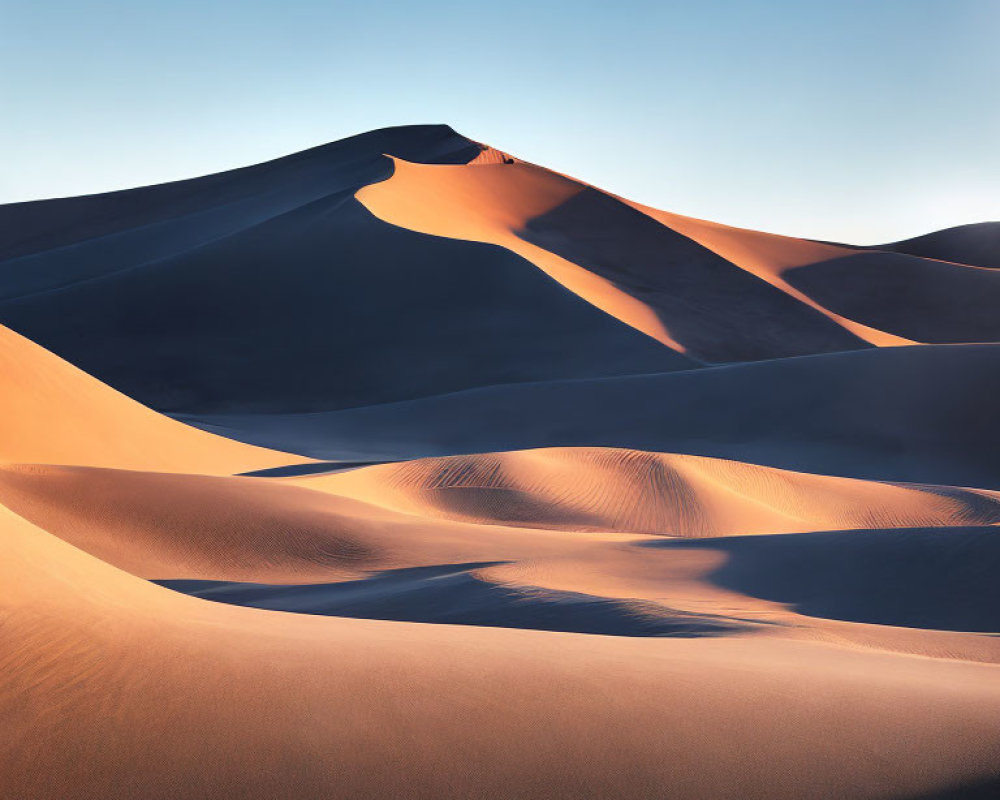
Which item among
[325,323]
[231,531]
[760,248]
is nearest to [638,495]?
[231,531]

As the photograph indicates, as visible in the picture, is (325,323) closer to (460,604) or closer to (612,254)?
(612,254)

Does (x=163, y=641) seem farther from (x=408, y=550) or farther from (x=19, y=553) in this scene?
(x=408, y=550)

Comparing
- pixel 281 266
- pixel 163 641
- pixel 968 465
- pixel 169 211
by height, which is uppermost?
pixel 169 211

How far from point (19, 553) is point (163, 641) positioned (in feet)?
1.97

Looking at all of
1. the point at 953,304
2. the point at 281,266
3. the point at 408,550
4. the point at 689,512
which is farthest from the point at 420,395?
the point at 953,304

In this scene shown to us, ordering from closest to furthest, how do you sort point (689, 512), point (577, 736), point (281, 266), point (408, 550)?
point (577, 736), point (408, 550), point (689, 512), point (281, 266)

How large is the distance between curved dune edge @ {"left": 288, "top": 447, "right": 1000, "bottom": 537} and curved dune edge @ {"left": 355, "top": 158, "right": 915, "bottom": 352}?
63.8 feet

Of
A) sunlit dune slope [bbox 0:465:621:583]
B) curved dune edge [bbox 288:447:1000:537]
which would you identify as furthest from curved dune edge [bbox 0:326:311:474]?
curved dune edge [bbox 288:447:1000:537]

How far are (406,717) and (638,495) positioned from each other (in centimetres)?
1166

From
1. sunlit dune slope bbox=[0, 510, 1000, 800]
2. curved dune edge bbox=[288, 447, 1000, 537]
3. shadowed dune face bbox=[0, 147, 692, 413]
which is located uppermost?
shadowed dune face bbox=[0, 147, 692, 413]

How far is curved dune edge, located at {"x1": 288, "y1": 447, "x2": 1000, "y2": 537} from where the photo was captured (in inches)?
528

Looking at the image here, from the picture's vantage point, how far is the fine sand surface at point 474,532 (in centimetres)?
292

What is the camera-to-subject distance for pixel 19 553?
358 cm

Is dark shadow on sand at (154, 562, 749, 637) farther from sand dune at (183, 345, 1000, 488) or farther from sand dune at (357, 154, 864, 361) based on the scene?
sand dune at (357, 154, 864, 361)
